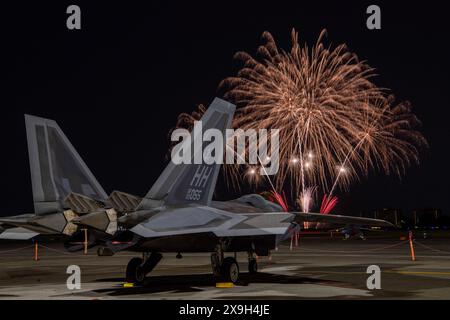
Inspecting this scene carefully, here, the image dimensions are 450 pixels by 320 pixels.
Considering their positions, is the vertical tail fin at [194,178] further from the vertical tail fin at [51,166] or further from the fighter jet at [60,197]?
the vertical tail fin at [51,166]

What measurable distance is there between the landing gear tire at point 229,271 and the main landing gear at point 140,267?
1948 mm

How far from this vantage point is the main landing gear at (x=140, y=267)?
53.6 feet

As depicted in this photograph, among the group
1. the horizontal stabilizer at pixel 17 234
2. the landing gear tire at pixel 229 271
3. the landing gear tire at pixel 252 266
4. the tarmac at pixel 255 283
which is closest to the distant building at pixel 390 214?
the tarmac at pixel 255 283

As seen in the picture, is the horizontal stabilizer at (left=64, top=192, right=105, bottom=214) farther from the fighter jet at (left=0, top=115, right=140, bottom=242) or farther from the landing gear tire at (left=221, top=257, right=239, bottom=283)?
the landing gear tire at (left=221, top=257, right=239, bottom=283)

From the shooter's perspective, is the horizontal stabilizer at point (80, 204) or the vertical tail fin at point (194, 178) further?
the vertical tail fin at point (194, 178)

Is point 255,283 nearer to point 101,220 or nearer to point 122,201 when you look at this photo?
point 122,201

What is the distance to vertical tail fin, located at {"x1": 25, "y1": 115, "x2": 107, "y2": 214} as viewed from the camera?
14.4 m

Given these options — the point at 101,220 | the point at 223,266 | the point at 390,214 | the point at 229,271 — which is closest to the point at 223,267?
the point at 223,266

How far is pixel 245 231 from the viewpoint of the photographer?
1481cm

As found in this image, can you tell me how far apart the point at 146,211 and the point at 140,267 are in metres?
3.23

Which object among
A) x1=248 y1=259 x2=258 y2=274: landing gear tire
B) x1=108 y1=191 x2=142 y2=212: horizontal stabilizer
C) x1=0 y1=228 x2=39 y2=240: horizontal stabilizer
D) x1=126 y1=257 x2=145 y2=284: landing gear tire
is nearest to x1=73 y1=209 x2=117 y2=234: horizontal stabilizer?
x1=108 y1=191 x2=142 y2=212: horizontal stabilizer

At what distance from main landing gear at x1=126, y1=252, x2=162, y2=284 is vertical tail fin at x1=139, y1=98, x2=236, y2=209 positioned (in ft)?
7.49
